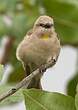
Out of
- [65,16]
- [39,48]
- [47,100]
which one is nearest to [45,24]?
[39,48]

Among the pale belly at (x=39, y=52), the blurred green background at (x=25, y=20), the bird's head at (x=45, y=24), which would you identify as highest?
the bird's head at (x=45, y=24)

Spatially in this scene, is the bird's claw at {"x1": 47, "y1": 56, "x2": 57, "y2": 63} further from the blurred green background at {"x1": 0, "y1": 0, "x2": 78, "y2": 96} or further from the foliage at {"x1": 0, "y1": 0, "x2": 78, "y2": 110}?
the blurred green background at {"x1": 0, "y1": 0, "x2": 78, "y2": 96}

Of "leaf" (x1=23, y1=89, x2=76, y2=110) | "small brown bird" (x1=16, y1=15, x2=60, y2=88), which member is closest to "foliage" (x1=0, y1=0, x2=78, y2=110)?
A: "small brown bird" (x1=16, y1=15, x2=60, y2=88)

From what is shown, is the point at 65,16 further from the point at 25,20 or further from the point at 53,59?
the point at 53,59

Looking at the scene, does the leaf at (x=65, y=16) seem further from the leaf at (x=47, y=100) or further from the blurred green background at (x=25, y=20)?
the leaf at (x=47, y=100)

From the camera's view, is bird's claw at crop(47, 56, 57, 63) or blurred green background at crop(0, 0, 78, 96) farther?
blurred green background at crop(0, 0, 78, 96)

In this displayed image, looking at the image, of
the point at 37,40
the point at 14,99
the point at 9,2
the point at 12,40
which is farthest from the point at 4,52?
the point at 14,99

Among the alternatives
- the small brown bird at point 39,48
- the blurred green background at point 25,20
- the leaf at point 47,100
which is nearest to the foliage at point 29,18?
the blurred green background at point 25,20

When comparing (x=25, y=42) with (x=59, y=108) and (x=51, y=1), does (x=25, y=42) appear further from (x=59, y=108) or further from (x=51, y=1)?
(x=51, y=1)
